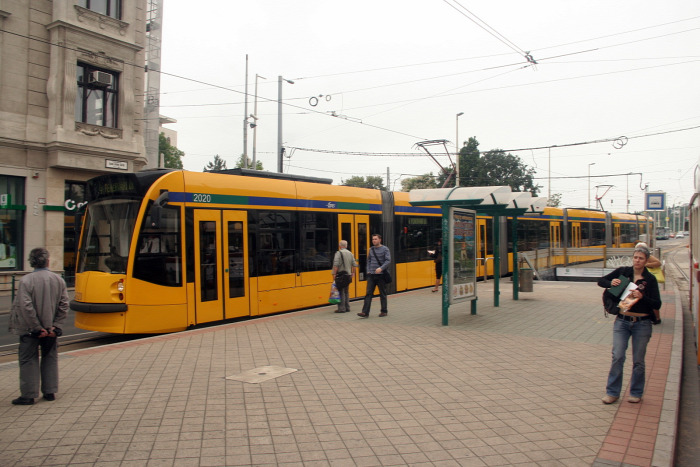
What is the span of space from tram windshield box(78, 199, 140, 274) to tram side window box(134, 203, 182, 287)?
0.22 meters

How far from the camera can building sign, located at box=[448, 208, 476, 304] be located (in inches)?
405

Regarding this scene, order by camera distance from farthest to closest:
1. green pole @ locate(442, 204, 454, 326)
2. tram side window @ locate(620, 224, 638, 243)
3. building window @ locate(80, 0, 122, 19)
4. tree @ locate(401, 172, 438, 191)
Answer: tree @ locate(401, 172, 438, 191) → tram side window @ locate(620, 224, 638, 243) → building window @ locate(80, 0, 122, 19) → green pole @ locate(442, 204, 454, 326)

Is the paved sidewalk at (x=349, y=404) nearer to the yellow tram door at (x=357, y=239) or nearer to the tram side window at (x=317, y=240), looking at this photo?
the tram side window at (x=317, y=240)

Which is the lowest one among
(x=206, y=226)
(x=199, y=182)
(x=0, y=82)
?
(x=206, y=226)

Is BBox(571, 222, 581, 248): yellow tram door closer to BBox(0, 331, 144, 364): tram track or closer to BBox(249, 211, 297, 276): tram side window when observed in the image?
BBox(249, 211, 297, 276): tram side window

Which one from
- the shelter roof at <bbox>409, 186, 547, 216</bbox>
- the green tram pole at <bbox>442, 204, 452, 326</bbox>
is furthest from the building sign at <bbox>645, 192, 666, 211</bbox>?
the green tram pole at <bbox>442, 204, 452, 326</bbox>

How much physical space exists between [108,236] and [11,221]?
12585mm

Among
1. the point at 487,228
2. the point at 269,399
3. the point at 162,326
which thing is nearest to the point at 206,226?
the point at 162,326

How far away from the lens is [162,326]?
9.01 metres

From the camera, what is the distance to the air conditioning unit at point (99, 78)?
66.2ft

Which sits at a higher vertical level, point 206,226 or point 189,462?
point 206,226

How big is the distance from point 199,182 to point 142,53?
15593 millimetres

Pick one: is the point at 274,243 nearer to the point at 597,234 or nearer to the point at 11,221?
the point at 11,221

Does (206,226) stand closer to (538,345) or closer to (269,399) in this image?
(269,399)
